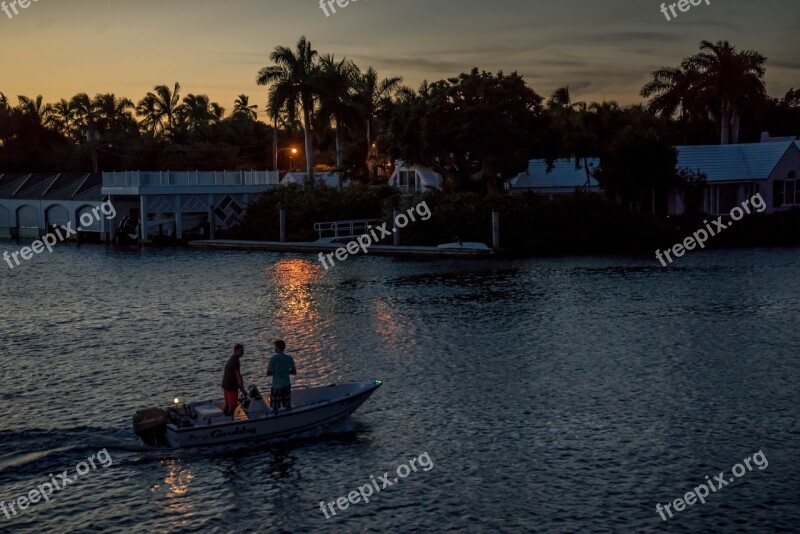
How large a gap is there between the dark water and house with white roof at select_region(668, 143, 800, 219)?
109 ft

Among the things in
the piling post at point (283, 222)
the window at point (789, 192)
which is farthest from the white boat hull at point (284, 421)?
the window at point (789, 192)

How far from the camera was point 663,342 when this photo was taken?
34938 millimetres

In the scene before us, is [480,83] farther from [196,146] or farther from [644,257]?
[196,146]

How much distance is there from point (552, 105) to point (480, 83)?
22.3 meters

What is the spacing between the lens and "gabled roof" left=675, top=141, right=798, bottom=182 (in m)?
84.0

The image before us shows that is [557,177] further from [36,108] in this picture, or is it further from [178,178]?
[36,108]

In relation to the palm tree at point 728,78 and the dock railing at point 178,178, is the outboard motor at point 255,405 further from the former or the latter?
the palm tree at point 728,78

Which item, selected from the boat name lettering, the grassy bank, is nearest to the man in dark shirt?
the boat name lettering

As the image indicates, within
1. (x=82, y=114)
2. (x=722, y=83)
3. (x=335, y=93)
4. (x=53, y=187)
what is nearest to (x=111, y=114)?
(x=82, y=114)

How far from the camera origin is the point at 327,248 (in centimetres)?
7444

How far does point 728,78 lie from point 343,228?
4957cm

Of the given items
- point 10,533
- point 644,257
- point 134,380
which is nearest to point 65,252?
point 644,257

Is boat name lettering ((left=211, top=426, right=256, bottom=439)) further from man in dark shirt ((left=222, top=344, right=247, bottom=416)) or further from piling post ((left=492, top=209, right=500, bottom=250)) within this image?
piling post ((left=492, top=209, right=500, bottom=250))

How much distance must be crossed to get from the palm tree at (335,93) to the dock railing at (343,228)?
502 inches
